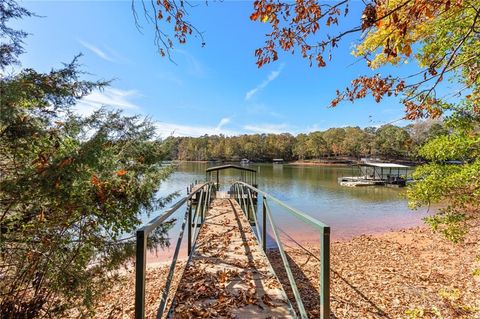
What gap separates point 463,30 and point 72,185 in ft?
15.2

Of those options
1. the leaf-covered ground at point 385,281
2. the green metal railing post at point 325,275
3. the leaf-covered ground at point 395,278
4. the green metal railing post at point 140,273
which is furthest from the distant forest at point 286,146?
the green metal railing post at point 325,275

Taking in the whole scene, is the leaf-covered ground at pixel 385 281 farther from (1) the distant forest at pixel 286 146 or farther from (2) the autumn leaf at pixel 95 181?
(1) the distant forest at pixel 286 146

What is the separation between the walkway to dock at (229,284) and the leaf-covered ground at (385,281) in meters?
0.97

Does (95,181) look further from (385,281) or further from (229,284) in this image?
(385,281)

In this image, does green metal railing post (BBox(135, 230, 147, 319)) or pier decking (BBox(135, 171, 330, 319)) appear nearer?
green metal railing post (BBox(135, 230, 147, 319))

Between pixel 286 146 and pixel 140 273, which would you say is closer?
pixel 140 273

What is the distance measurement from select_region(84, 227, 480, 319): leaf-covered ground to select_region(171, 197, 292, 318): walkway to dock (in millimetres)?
972

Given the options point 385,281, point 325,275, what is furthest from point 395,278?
point 325,275

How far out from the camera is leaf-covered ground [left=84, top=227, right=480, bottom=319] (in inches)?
145

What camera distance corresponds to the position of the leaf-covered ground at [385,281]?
3691mm

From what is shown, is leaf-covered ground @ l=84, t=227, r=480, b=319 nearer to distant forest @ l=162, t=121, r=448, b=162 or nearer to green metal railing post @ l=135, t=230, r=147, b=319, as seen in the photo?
green metal railing post @ l=135, t=230, r=147, b=319

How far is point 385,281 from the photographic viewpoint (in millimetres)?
4883

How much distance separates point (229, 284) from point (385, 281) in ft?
12.4

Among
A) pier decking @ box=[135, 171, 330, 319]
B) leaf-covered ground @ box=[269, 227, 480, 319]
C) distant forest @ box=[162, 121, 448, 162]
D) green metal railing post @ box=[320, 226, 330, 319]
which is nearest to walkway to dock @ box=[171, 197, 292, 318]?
→ pier decking @ box=[135, 171, 330, 319]
